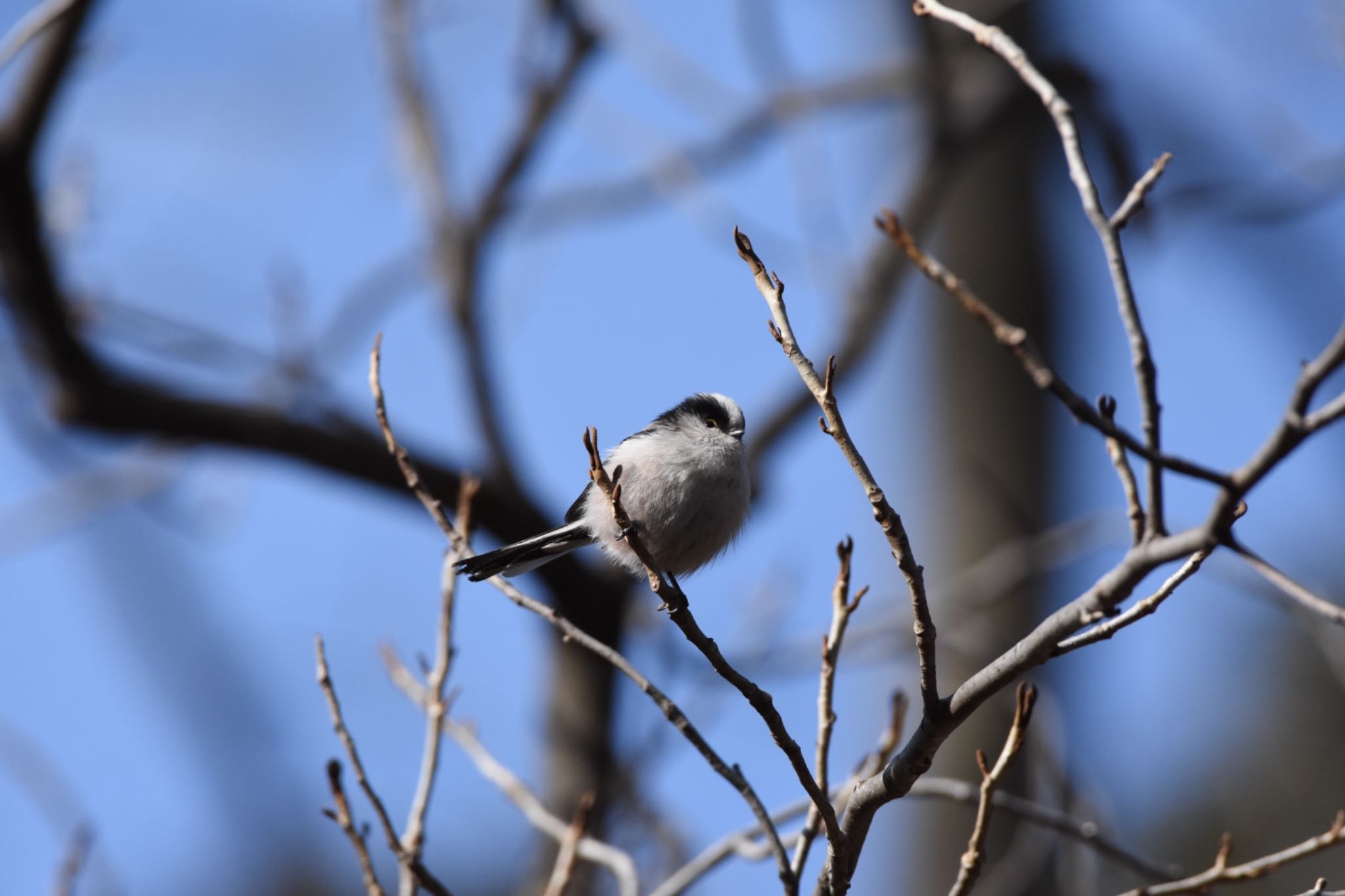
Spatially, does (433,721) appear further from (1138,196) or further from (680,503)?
(1138,196)

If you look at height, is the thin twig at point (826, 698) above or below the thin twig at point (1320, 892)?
above

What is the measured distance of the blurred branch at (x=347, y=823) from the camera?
6.57ft

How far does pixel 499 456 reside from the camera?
4.75 metres

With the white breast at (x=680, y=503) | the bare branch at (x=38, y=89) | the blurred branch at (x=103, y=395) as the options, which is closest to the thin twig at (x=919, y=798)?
the white breast at (x=680, y=503)

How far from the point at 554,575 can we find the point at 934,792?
2661 millimetres

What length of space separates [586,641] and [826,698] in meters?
0.41

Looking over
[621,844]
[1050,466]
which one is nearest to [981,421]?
→ [1050,466]

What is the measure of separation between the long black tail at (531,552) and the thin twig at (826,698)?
0.76m

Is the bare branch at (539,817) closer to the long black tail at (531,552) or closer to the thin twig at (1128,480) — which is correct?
the long black tail at (531,552)

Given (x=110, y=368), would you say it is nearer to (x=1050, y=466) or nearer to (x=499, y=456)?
(x=499, y=456)

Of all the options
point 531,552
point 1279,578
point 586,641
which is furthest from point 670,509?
point 1279,578

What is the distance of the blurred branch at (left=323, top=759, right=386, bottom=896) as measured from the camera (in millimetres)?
2002

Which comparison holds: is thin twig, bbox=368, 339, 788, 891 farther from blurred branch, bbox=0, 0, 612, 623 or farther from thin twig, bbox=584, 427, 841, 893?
blurred branch, bbox=0, 0, 612, 623

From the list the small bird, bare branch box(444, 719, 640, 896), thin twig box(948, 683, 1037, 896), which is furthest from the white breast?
thin twig box(948, 683, 1037, 896)
